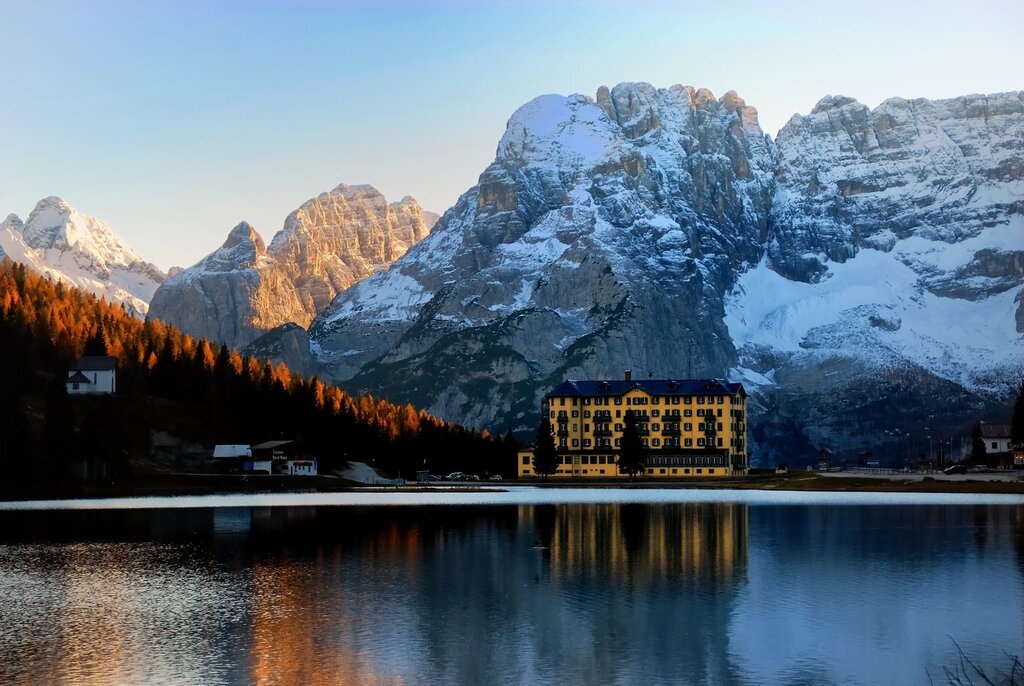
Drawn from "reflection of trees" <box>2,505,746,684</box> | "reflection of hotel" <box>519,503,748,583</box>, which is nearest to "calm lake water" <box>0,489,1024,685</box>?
"reflection of trees" <box>2,505,746,684</box>

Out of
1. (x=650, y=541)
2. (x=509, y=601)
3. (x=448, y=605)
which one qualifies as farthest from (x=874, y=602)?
(x=650, y=541)

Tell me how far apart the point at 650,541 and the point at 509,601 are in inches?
1309

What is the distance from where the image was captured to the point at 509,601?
63969 millimetres

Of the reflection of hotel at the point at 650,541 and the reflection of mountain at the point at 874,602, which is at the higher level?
the reflection of hotel at the point at 650,541

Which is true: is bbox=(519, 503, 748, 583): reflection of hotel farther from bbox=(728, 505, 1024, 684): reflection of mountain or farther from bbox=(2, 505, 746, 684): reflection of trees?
bbox=(728, 505, 1024, 684): reflection of mountain

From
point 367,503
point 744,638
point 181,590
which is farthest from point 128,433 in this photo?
→ point 744,638

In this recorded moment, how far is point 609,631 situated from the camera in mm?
54812

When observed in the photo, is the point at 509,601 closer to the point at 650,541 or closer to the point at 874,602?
the point at 874,602

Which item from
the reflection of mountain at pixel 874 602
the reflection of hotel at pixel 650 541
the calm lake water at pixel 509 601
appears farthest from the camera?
the reflection of hotel at pixel 650 541

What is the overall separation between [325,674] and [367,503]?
388 feet

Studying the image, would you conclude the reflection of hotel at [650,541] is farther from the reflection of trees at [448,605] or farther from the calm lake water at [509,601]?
the calm lake water at [509,601]

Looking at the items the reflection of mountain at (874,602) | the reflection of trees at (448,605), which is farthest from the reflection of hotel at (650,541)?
the reflection of mountain at (874,602)

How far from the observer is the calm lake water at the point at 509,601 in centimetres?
4784

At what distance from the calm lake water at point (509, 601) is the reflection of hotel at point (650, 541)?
35 centimetres
